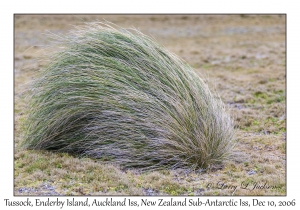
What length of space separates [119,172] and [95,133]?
66 centimetres

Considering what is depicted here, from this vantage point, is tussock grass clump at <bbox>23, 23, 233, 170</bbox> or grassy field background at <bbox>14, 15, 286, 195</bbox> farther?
tussock grass clump at <bbox>23, 23, 233, 170</bbox>

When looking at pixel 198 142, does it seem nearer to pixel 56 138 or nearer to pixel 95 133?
pixel 95 133

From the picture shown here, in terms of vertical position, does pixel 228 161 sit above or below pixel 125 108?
below

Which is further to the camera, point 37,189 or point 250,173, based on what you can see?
point 250,173

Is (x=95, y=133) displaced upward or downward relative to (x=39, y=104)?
downward

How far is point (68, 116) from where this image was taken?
5172 mm

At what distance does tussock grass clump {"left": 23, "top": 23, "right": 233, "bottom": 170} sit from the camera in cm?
495

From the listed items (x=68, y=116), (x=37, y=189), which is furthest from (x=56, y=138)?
(x=37, y=189)

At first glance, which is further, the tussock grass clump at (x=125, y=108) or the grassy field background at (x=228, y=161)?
the tussock grass clump at (x=125, y=108)

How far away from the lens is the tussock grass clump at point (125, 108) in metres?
4.95

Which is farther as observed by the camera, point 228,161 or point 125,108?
point 228,161

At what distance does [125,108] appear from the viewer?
198 inches
